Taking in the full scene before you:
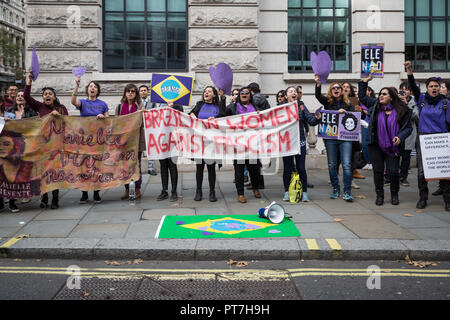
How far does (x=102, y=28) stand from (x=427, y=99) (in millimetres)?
9032

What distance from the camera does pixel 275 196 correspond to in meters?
8.70

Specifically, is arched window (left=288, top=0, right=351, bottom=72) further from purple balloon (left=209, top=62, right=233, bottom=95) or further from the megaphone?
the megaphone

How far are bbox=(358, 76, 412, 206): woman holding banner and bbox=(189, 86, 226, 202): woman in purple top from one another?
263cm

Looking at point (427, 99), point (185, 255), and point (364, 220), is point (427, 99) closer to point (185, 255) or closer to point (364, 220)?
point (364, 220)

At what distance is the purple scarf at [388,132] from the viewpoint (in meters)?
7.72

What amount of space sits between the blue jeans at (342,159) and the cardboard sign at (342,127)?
0.11 meters

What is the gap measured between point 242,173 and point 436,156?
3.28 metres

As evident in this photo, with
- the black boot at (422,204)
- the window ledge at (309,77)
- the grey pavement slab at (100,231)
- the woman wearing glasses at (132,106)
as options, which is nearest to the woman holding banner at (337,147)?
the black boot at (422,204)

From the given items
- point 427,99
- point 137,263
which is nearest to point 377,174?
point 427,99

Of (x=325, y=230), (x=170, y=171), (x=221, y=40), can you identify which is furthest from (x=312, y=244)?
(x=221, y=40)

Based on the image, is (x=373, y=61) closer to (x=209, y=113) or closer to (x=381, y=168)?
(x=381, y=168)

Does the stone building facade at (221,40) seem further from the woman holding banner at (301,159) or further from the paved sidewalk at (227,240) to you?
the paved sidewalk at (227,240)

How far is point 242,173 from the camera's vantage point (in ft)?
27.0

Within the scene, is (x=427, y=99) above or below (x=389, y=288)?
above
